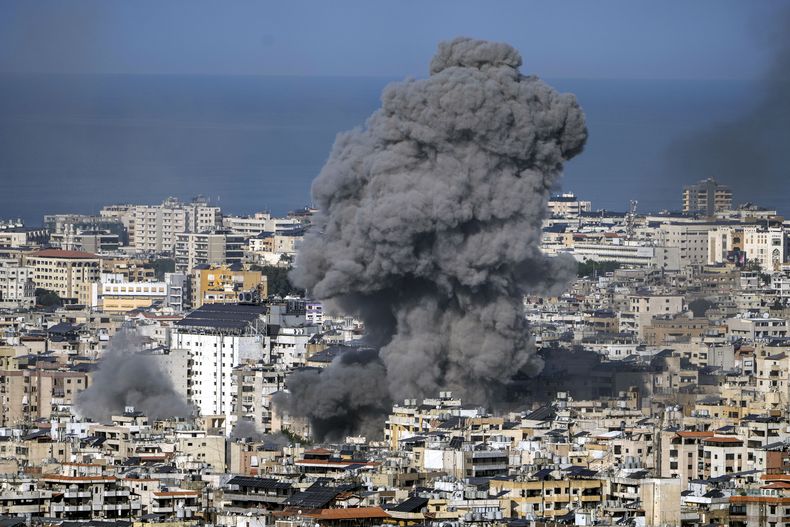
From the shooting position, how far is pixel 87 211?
15262cm

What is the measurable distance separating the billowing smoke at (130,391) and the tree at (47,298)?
111 feet

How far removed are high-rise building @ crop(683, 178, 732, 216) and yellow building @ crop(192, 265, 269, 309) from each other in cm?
1361

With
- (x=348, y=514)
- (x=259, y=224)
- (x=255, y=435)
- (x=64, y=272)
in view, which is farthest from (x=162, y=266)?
(x=348, y=514)

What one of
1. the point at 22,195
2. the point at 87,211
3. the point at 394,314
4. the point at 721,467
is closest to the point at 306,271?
the point at 394,314

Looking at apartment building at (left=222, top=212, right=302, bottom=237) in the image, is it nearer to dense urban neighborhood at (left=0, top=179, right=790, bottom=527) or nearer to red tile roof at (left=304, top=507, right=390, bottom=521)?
dense urban neighborhood at (left=0, top=179, right=790, bottom=527)

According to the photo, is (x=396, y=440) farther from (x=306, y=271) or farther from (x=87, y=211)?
(x=87, y=211)

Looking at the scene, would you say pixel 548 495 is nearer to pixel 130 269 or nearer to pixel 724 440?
pixel 724 440

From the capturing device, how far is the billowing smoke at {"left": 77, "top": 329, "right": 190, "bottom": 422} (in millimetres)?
61750

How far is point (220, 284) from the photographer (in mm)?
94562

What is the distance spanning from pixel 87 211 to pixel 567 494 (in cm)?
11008

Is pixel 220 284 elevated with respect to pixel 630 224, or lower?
lower

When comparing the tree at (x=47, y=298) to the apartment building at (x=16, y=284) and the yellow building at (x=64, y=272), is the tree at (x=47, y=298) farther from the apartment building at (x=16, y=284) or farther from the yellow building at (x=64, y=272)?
the yellow building at (x=64, y=272)

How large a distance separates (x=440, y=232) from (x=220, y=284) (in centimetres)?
3638

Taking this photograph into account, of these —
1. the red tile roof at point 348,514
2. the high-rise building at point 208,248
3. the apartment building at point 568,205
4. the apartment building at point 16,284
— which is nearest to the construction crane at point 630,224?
Result: the apartment building at point 568,205
